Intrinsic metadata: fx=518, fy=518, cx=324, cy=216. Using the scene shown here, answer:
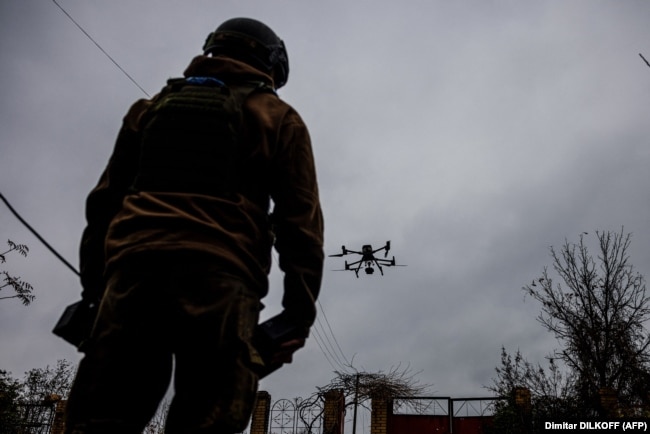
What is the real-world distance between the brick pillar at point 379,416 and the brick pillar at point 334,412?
1.34 metres

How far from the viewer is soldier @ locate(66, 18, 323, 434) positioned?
4.22ft

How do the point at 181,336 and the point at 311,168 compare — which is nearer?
the point at 181,336

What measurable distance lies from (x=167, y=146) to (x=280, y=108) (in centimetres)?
40

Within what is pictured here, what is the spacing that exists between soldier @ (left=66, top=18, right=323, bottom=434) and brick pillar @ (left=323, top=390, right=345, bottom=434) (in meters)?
13.4

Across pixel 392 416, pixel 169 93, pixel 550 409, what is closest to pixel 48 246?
pixel 169 93

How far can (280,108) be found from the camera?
5.51 feet

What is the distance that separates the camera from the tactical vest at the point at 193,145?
1432mm

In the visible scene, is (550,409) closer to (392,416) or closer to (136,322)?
(392,416)

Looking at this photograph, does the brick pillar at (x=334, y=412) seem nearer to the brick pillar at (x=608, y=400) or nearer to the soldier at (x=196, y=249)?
the brick pillar at (x=608, y=400)

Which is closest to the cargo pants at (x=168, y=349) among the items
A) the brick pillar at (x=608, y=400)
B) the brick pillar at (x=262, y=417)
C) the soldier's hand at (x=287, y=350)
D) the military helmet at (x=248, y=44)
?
the soldier's hand at (x=287, y=350)

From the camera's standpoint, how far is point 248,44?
6.18ft

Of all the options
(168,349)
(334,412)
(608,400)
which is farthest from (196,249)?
(334,412)

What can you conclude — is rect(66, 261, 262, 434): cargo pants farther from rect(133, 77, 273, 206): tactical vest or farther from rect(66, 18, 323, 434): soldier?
rect(133, 77, 273, 206): tactical vest

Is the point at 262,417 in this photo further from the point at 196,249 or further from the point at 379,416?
the point at 196,249
